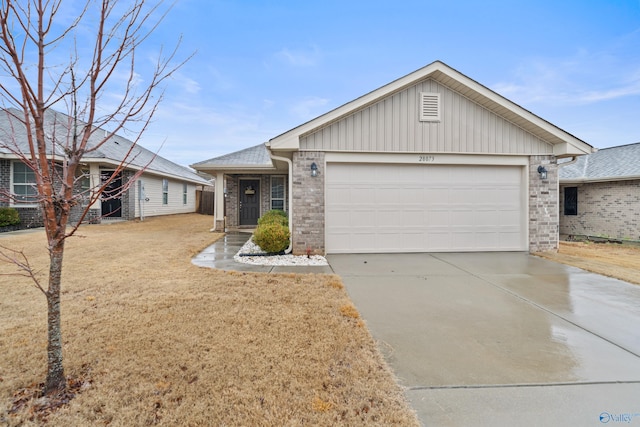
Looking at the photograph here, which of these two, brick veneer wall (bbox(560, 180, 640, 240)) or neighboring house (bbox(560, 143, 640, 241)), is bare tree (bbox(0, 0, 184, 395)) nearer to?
neighboring house (bbox(560, 143, 640, 241))

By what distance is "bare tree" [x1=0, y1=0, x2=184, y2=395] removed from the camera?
85.3 inches

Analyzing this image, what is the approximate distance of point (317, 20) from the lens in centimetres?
1170

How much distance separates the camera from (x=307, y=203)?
25.5 feet

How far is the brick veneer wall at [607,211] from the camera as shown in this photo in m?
10.9

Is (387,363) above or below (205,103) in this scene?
below

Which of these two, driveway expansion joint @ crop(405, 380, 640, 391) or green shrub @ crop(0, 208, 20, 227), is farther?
green shrub @ crop(0, 208, 20, 227)

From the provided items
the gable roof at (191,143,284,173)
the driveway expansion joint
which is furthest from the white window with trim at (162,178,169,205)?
the driveway expansion joint

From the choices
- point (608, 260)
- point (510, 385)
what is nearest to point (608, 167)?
point (608, 260)

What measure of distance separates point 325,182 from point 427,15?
767 centimetres

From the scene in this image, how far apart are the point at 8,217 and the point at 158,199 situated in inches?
300

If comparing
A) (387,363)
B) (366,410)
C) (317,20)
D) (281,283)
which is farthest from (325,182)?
(317,20)

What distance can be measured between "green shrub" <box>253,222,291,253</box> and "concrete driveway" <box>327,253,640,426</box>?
2.31 meters

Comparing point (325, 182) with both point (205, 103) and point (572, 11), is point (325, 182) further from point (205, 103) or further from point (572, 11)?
point (205, 103)

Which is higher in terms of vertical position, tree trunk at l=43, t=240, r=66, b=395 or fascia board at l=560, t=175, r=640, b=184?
fascia board at l=560, t=175, r=640, b=184
